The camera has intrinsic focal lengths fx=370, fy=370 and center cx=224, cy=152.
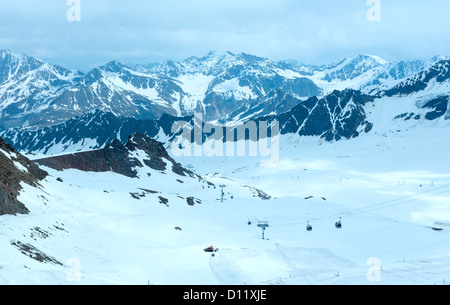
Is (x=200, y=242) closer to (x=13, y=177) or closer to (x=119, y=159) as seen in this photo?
(x=13, y=177)

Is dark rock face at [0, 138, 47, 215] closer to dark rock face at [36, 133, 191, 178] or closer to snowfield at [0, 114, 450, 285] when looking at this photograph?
snowfield at [0, 114, 450, 285]

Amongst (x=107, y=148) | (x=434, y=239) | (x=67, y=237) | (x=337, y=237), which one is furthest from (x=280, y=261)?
(x=107, y=148)

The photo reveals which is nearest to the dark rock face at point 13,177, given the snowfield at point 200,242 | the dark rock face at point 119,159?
the snowfield at point 200,242

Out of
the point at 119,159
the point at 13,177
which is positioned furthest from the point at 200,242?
the point at 119,159

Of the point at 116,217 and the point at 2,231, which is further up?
the point at 116,217

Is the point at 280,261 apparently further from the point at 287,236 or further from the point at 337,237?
the point at 337,237
